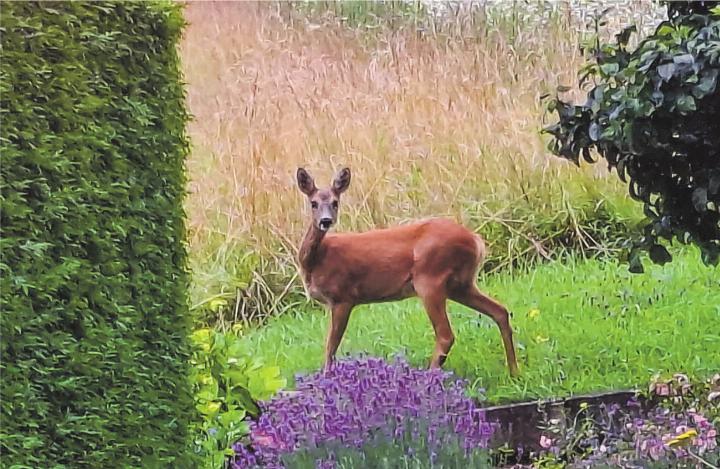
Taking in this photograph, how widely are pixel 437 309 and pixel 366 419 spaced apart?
102 centimetres

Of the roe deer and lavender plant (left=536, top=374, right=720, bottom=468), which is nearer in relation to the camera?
lavender plant (left=536, top=374, right=720, bottom=468)

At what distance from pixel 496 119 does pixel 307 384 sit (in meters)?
1.79

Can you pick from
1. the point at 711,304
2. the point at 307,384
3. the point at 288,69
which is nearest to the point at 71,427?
the point at 307,384

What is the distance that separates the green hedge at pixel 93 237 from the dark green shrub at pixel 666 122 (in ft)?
4.21

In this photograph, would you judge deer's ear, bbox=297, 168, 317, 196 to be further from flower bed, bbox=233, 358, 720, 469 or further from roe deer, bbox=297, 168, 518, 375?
flower bed, bbox=233, 358, 720, 469

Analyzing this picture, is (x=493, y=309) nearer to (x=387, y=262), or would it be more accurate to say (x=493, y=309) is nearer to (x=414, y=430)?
(x=387, y=262)

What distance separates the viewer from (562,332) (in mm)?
4043

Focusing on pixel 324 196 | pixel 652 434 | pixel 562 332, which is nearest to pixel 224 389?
pixel 324 196

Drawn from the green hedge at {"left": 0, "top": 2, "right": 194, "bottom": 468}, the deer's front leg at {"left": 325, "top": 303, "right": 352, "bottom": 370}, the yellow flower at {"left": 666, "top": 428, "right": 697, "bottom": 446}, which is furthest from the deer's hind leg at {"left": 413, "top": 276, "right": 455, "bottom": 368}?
the green hedge at {"left": 0, "top": 2, "right": 194, "bottom": 468}

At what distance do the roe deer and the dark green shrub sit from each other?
72cm

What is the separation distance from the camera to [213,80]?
3.94m

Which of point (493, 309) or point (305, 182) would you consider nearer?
point (305, 182)

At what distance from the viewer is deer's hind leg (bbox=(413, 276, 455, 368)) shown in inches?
143

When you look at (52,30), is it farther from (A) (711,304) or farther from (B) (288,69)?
(A) (711,304)
